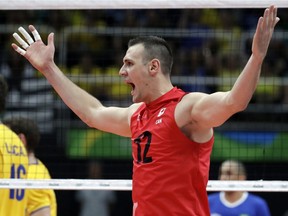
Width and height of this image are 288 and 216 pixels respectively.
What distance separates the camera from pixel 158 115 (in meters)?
5.99

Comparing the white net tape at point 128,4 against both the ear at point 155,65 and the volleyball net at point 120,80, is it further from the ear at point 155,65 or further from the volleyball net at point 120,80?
the volleyball net at point 120,80

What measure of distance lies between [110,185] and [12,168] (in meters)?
0.98

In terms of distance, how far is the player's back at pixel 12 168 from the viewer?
8.30m

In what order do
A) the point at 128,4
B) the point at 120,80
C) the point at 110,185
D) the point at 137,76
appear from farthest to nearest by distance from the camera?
1. the point at 120,80
2. the point at 110,185
3. the point at 128,4
4. the point at 137,76

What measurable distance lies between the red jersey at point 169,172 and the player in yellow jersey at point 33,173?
3569 millimetres

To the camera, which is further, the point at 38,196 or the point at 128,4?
the point at 38,196

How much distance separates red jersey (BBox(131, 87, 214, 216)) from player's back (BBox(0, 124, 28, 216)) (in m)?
2.63

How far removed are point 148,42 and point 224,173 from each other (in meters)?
4.33

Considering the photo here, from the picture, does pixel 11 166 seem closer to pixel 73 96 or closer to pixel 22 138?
pixel 22 138

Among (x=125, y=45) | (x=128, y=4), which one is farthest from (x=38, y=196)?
(x=125, y=45)

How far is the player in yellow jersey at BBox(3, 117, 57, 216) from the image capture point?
9.37 metres

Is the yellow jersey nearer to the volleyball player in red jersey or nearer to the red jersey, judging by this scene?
A: the volleyball player in red jersey

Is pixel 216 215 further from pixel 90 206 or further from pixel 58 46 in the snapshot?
pixel 58 46

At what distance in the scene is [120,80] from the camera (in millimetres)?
13664
